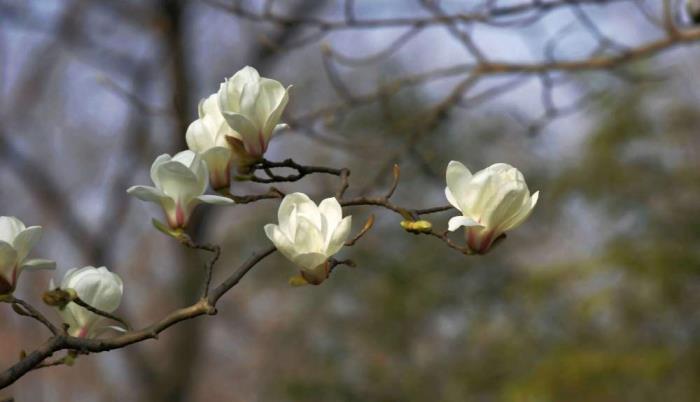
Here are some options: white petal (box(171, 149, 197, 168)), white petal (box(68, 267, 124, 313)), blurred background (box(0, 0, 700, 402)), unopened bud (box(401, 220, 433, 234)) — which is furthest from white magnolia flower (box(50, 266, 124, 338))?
blurred background (box(0, 0, 700, 402))

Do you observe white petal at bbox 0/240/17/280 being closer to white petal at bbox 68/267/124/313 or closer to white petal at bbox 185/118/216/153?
white petal at bbox 68/267/124/313

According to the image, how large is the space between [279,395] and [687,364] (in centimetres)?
175

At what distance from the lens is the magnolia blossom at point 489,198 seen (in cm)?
66

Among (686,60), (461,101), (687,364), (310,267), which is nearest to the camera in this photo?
(310,267)

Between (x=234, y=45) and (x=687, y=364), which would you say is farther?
(x=234, y=45)

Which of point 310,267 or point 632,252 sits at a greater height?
point 310,267

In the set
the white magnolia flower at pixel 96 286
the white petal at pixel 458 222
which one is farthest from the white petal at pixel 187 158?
the white petal at pixel 458 222

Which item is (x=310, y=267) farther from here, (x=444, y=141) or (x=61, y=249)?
(x=61, y=249)

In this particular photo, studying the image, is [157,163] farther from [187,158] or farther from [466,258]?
[466,258]

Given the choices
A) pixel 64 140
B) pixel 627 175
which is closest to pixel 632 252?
pixel 627 175

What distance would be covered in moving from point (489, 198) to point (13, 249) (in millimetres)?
356

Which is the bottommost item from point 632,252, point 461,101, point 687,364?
point 687,364

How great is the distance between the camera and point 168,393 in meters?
4.50

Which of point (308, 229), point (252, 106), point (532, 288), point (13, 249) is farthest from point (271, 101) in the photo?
point (532, 288)
